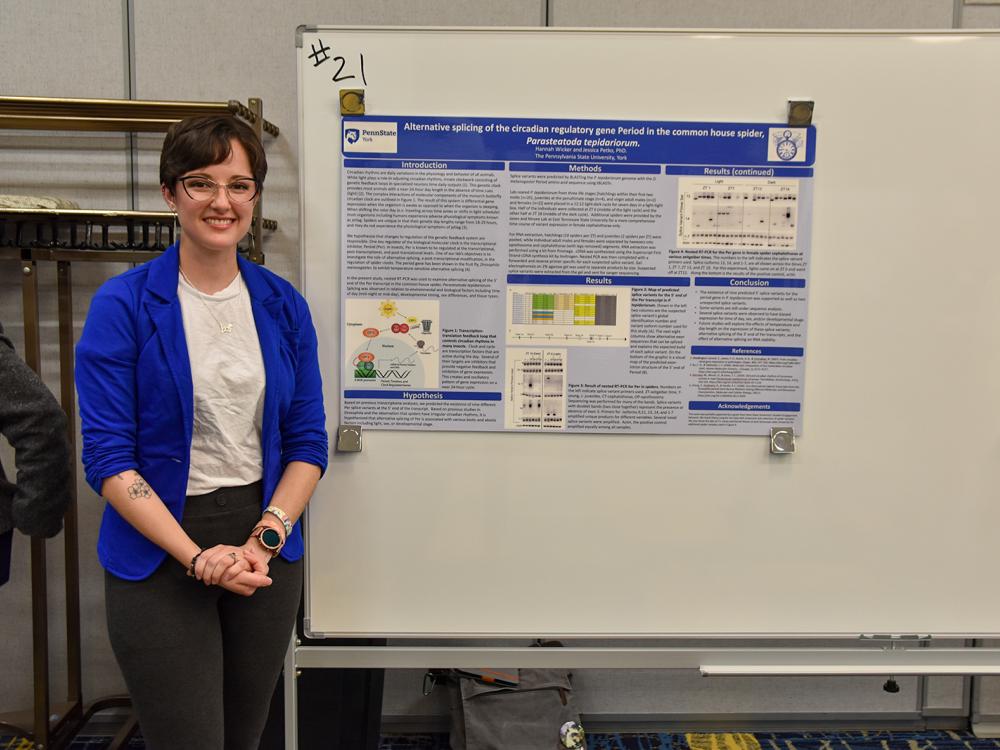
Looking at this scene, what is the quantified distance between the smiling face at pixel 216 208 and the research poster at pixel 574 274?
283mm

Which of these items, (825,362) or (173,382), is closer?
(173,382)

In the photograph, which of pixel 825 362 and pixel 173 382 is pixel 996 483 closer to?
pixel 825 362

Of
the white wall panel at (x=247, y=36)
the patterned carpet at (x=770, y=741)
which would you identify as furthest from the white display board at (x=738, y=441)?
the patterned carpet at (x=770, y=741)

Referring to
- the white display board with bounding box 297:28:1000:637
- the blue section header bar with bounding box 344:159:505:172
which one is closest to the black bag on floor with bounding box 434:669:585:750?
the white display board with bounding box 297:28:1000:637

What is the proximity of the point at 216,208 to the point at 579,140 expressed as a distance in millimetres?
692

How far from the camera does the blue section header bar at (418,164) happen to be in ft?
4.30

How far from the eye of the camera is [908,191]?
133 centimetres

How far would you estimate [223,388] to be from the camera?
1.07 metres

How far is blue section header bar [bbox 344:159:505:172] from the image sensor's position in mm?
1311

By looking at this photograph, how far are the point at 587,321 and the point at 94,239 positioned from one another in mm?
1344

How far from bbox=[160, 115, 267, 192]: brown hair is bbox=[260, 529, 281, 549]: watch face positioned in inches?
22.5

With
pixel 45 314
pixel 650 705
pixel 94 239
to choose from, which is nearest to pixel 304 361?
pixel 94 239

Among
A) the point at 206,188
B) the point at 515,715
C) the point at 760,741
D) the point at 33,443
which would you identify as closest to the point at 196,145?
the point at 206,188

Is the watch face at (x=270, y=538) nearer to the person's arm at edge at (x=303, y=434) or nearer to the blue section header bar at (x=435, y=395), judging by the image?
the person's arm at edge at (x=303, y=434)
